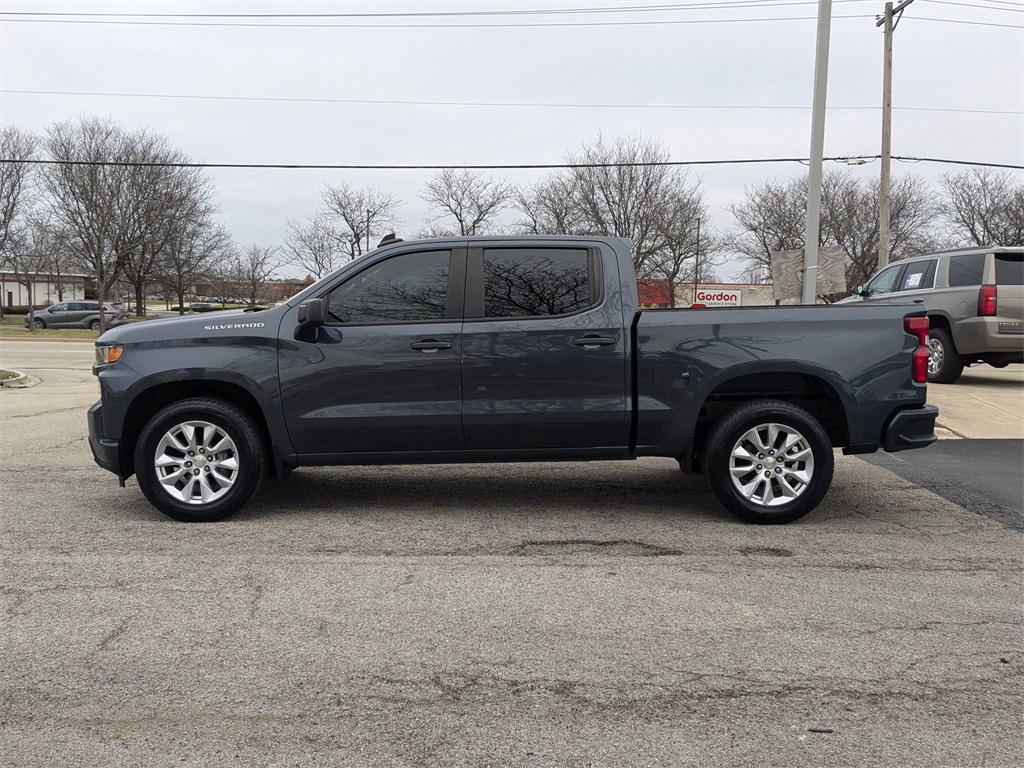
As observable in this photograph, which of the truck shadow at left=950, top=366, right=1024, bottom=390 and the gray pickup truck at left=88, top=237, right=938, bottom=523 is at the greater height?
the gray pickup truck at left=88, top=237, right=938, bottom=523

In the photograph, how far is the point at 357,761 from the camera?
9.32 ft

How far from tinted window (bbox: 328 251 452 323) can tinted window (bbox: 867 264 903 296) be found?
33.5ft

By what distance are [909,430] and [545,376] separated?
2547 mm

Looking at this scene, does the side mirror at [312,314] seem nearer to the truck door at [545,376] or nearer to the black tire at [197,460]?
the black tire at [197,460]

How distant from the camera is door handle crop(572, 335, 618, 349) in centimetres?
583

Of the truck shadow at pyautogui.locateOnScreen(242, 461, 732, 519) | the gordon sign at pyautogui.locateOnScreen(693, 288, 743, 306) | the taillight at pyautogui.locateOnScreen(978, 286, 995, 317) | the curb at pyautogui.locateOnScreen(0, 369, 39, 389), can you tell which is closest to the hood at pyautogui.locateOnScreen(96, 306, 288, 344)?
the truck shadow at pyautogui.locateOnScreen(242, 461, 732, 519)

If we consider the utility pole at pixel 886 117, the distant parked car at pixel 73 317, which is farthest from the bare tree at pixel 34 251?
the utility pole at pixel 886 117

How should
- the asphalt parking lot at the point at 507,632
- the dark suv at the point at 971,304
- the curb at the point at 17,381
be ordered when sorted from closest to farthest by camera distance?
1. the asphalt parking lot at the point at 507,632
2. the dark suv at the point at 971,304
3. the curb at the point at 17,381

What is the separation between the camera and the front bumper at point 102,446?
19.2ft

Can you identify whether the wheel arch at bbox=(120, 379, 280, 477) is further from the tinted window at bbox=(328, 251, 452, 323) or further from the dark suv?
the dark suv

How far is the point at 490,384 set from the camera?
5.84 metres

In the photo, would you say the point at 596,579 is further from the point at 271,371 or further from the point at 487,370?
the point at 271,371

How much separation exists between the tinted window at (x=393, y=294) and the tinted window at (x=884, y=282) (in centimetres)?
1020

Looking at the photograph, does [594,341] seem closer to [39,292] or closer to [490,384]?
[490,384]
